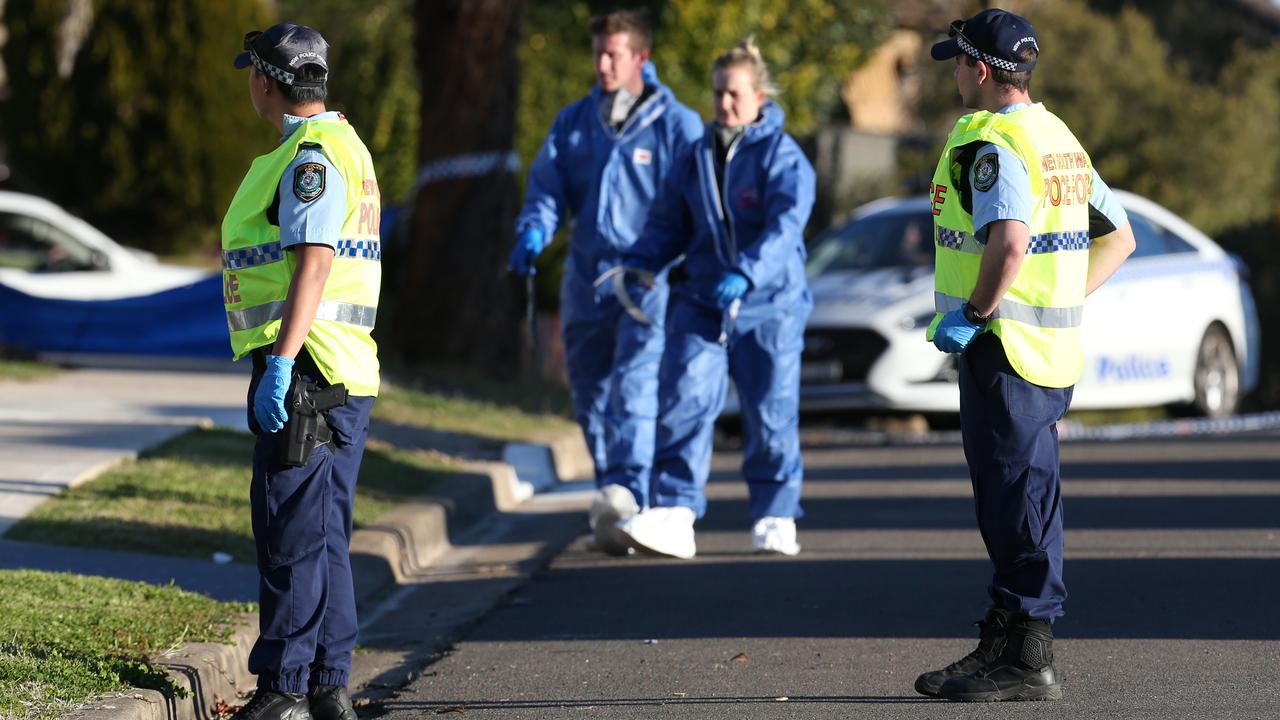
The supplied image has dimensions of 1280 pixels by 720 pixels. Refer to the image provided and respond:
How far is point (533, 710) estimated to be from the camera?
4.97 m

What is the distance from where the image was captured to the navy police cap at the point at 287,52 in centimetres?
458

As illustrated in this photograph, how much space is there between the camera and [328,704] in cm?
477

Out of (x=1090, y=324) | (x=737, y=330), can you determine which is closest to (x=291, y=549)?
(x=737, y=330)

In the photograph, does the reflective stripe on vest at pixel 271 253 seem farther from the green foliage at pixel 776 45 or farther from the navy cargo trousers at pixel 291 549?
the green foliage at pixel 776 45

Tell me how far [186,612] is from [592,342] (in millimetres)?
2469

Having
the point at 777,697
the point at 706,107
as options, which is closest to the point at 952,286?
the point at 777,697

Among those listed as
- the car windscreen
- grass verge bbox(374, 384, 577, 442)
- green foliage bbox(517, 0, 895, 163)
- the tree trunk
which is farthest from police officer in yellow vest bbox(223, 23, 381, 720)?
green foliage bbox(517, 0, 895, 163)

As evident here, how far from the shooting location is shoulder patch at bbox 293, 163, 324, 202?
4465mm

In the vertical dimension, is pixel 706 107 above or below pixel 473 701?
above

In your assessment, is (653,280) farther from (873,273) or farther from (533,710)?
(873,273)

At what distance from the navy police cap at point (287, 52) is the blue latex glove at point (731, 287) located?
2570 millimetres

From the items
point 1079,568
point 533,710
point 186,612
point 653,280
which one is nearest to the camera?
point 533,710

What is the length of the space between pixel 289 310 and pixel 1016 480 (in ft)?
6.22

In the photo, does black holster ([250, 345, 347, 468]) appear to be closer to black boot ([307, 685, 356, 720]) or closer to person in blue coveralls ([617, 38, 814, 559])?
black boot ([307, 685, 356, 720])
